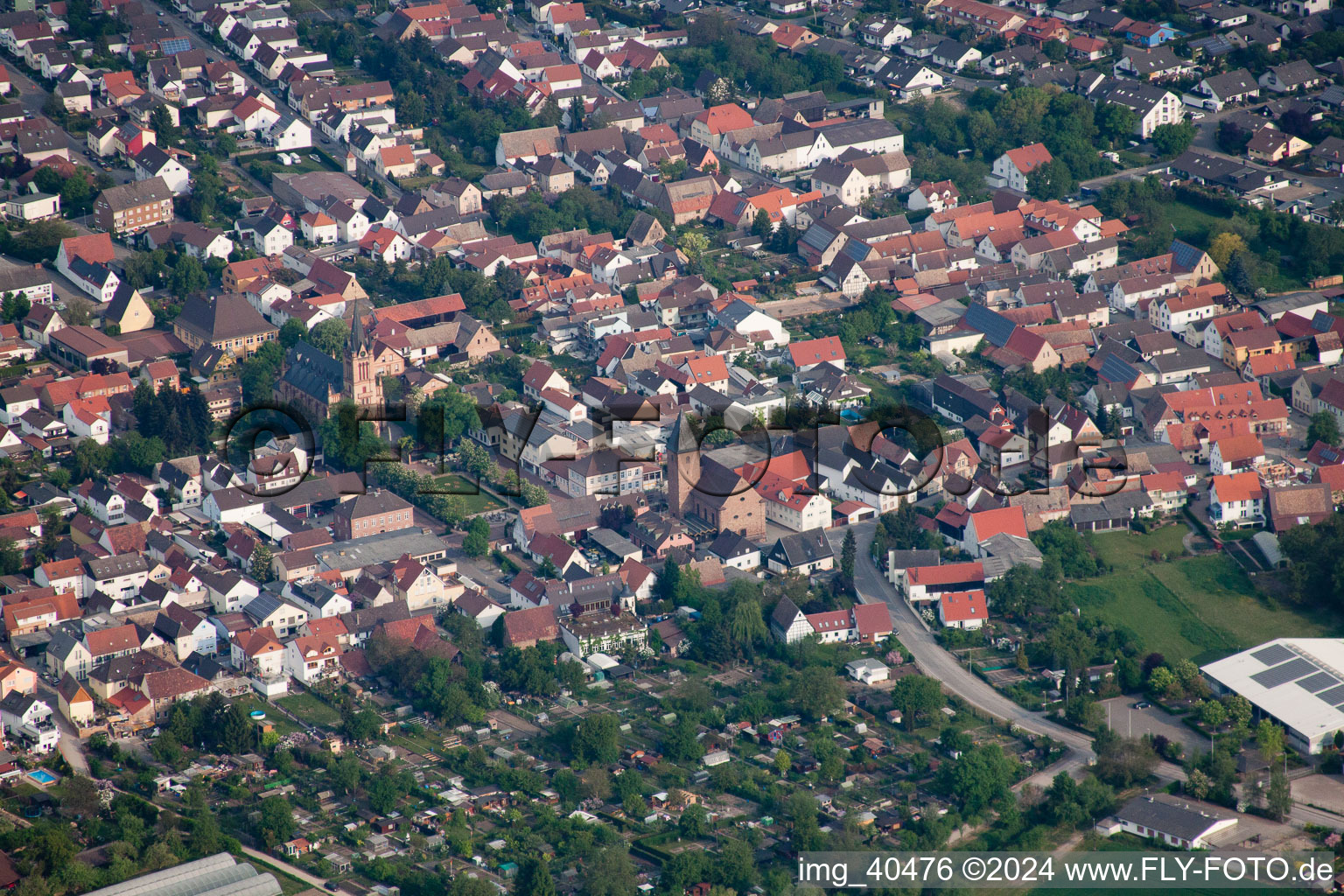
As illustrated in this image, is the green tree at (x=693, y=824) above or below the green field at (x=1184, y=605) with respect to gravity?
above

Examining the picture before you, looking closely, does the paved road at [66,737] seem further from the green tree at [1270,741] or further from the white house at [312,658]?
the green tree at [1270,741]

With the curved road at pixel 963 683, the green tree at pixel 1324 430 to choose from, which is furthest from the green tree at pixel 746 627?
the green tree at pixel 1324 430

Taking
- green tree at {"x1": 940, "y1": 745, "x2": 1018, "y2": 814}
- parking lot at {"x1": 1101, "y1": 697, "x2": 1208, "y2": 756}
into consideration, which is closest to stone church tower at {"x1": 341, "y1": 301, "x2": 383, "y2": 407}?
green tree at {"x1": 940, "y1": 745, "x2": 1018, "y2": 814}

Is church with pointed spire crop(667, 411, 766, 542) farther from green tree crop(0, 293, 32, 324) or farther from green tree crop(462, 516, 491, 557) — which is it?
green tree crop(0, 293, 32, 324)

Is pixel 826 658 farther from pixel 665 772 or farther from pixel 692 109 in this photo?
pixel 692 109

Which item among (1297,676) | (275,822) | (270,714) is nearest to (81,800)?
(275,822)

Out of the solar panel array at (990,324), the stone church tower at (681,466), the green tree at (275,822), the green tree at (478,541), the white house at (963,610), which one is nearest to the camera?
the green tree at (275,822)
